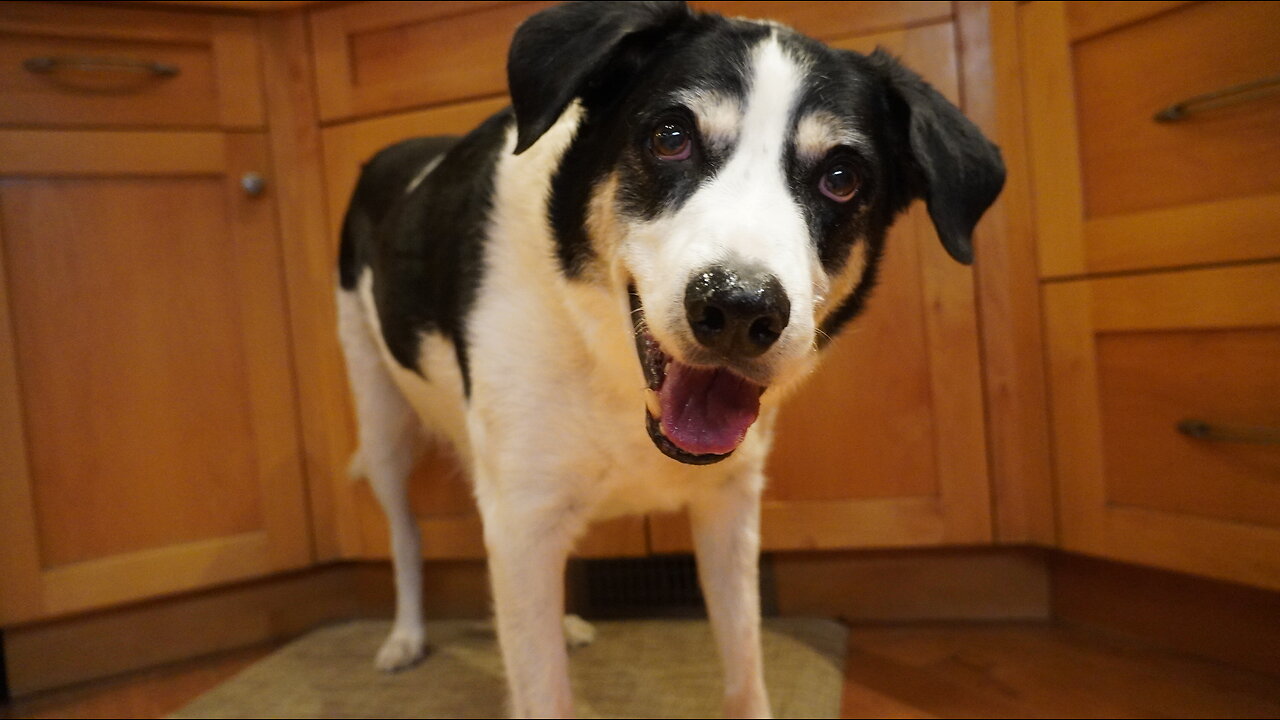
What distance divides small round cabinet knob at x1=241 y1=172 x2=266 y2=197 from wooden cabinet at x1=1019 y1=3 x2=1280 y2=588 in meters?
1.84

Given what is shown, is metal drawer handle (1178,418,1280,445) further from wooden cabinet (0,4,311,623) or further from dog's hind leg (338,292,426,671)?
wooden cabinet (0,4,311,623)

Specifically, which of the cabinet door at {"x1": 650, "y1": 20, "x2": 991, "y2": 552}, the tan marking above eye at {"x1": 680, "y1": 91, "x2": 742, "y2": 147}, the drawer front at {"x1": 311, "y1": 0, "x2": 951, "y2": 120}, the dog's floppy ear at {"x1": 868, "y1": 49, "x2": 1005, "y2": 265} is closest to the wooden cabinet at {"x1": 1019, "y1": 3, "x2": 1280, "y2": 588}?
the cabinet door at {"x1": 650, "y1": 20, "x2": 991, "y2": 552}

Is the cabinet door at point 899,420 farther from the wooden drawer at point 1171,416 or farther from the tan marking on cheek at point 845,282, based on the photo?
the tan marking on cheek at point 845,282

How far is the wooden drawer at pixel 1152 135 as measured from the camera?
1579 mm

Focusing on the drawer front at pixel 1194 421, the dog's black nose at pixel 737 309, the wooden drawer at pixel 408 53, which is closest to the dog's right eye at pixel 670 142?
the dog's black nose at pixel 737 309

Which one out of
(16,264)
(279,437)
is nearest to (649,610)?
(279,437)

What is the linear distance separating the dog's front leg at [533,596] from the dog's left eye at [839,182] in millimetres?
628

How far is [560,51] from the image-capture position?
1.21 m

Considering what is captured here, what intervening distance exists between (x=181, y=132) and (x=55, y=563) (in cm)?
105

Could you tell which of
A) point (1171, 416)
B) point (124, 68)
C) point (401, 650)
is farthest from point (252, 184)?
point (1171, 416)

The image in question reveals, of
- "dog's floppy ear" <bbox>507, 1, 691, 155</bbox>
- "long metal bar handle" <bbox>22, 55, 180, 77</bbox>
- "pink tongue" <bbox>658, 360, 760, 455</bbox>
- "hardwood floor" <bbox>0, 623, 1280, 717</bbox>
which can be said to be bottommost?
"hardwood floor" <bbox>0, 623, 1280, 717</bbox>

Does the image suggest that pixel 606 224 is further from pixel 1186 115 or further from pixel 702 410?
pixel 1186 115

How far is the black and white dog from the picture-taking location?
1.09 metres

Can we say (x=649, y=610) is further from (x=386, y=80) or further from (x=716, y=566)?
(x=386, y=80)
